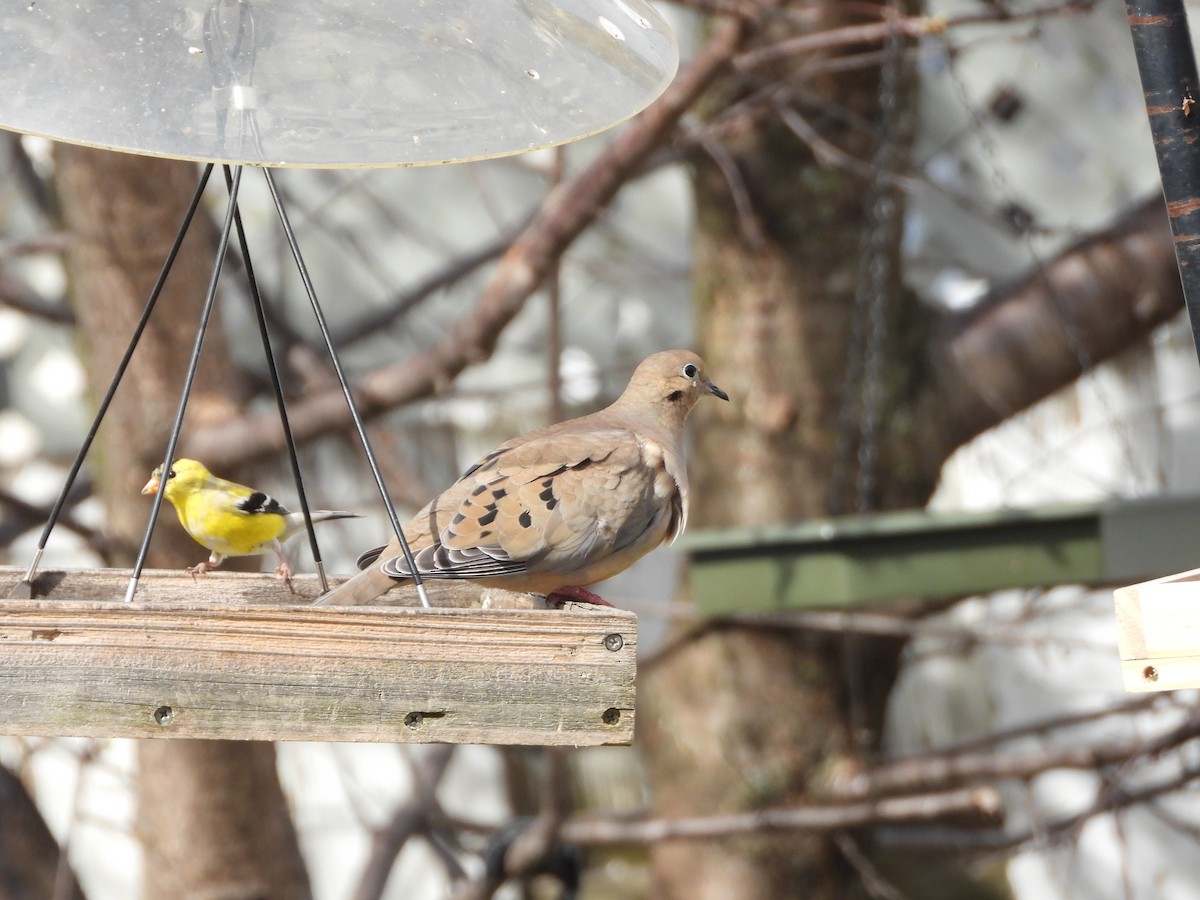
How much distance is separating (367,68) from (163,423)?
8.19ft

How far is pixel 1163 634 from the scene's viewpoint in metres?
2.15

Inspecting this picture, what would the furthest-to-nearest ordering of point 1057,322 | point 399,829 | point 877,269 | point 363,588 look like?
point 399,829
point 1057,322
point 877,269
point 363,588

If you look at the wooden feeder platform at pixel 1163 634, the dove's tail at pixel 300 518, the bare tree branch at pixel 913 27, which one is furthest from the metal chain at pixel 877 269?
the wooden feeder platform at pixel 1163 634

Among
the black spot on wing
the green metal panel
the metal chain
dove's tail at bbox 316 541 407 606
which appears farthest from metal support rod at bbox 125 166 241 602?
the metal chain

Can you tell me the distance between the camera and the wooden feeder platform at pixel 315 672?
6.06 feet

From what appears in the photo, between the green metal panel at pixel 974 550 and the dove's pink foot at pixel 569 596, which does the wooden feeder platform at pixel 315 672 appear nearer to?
the dove's pink foot at pixel 569 596

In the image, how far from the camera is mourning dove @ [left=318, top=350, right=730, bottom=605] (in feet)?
Result: 7.97

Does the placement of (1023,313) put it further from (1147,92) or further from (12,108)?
(12,108)

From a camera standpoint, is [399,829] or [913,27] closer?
[913,27]

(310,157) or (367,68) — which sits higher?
(367,68)

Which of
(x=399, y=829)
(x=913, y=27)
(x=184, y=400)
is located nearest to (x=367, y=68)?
(x=184, y=400)

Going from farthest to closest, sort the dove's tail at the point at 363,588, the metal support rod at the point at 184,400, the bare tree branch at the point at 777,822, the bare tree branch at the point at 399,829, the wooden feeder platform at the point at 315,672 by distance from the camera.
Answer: the bare tree branch at the point at 399,829
the bare tree branch at the point at 777,822
the dove's tail at the point at 363,588
the metal support rod at the point at 184,400
the wooden feeder platform at the point at 315,672

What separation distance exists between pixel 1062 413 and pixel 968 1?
187 cm

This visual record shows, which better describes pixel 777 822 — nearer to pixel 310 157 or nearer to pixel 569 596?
pixel 569 596
